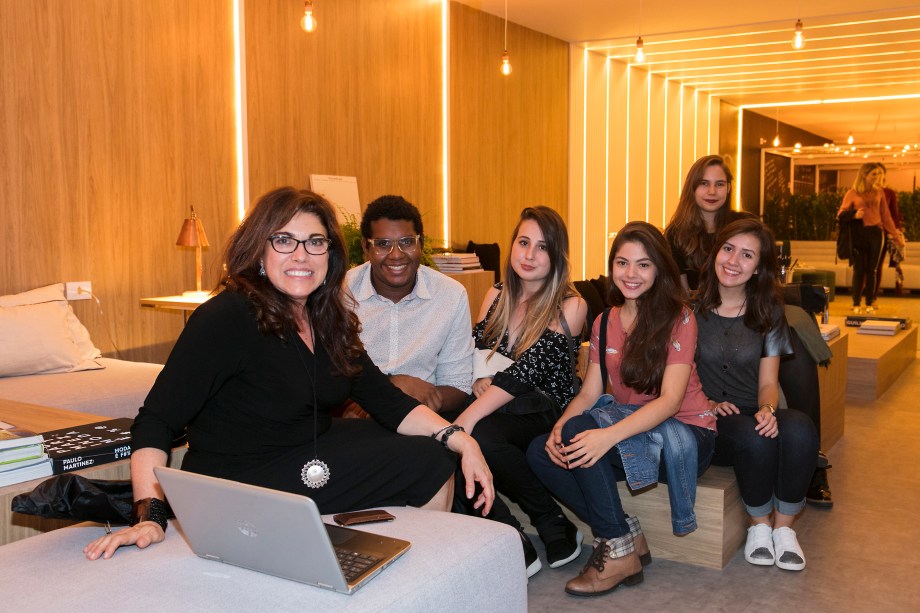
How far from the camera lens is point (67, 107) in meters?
4.45

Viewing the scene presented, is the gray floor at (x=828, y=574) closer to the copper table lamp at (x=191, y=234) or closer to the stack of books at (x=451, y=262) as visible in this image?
the copper table lamp at (x=191, y=234)

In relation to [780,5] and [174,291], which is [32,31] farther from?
[780,5]

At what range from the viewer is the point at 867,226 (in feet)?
33.0

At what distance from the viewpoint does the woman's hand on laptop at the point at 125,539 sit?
171 centimetres

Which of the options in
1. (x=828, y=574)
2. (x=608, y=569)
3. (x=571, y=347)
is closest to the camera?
(x=608, y=569)

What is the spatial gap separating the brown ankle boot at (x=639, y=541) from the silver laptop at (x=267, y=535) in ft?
4.39

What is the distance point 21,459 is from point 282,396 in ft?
2.41

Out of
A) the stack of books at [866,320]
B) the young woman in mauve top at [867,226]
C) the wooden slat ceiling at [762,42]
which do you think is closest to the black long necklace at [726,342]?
the stack of books at [866,320]

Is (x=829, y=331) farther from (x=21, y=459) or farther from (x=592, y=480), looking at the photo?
(x=21, y=459)

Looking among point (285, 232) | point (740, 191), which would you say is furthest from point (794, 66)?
point (285, 232)

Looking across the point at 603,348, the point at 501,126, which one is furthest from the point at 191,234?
the point at 501,126

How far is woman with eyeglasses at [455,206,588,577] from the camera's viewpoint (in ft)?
9.54

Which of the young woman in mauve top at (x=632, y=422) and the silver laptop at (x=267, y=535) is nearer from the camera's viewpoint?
the silver laptop at (x=267, y=535)

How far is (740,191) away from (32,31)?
38.1ft
